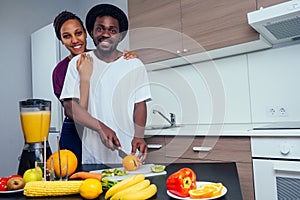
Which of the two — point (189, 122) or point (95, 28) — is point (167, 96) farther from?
point (95, 28)

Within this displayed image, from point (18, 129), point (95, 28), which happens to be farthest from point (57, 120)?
point (95, 28)

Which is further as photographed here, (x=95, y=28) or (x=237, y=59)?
(x=95, y=28)

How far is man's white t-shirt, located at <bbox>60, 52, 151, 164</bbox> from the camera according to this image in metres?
2.03

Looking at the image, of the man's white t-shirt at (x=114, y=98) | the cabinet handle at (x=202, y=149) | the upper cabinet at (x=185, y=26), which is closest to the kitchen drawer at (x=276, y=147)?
the cabinet handle at (x=202, y=149)

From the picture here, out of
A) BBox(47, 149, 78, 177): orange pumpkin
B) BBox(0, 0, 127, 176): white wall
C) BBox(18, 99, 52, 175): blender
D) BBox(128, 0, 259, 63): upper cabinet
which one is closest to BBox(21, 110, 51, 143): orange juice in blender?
BBox(18, 99, 52, 175): blender

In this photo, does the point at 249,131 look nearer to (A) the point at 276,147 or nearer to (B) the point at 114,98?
(A) the point at 276,147

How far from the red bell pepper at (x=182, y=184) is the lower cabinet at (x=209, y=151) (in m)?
0.99

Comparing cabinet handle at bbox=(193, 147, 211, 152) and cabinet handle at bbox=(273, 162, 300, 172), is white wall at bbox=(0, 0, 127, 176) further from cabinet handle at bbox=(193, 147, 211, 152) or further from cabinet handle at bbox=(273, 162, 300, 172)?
cabinet handle at bbox=(273, 162, 300, 172)

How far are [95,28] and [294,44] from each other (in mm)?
1544

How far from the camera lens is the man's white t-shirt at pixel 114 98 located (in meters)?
2.03

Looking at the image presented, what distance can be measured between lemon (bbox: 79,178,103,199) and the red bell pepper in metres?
0.19

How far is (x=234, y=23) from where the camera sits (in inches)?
75.7

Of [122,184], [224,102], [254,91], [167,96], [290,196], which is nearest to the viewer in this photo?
[122,184]

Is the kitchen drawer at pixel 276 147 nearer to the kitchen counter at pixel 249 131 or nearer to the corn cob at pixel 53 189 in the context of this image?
the kitchen counter at pixel 249 131
